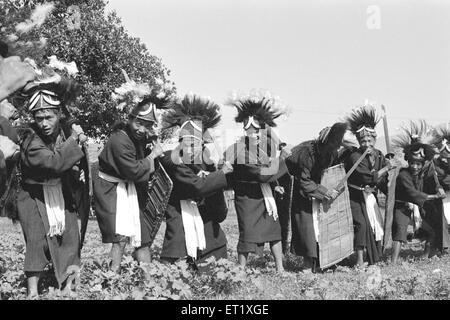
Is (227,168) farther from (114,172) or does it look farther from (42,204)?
(42,204)

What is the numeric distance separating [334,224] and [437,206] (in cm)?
241

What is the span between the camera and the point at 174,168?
23.5 feet

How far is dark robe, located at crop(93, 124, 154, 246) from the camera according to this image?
6590 mm

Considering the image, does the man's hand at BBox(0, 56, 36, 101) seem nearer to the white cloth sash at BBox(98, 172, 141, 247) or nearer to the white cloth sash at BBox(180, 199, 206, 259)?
the white cloth sash at BBox(98, 172, 141, 247)

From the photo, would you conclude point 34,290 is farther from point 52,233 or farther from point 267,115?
point 267,115

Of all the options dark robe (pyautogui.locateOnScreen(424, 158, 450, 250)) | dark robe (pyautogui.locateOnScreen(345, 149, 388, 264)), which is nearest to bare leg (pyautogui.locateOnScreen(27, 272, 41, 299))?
dark robe (pyautogui.locateOnScreen(345, 149, 388, 264))

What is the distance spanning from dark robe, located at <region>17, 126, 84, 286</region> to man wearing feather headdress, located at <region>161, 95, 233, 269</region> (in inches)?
55.6

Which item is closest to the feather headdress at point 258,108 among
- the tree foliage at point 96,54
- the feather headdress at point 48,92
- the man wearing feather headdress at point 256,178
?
the man wearing feather headdress at point 256,178

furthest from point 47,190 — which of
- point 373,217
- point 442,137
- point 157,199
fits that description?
point 442,137

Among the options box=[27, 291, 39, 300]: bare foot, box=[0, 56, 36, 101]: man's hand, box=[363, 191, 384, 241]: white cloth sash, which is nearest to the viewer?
box=[0, 56, 36, 101]: man's hand

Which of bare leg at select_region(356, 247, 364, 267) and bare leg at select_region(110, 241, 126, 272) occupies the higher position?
bare leg at select_region(110, 241, 126, 272)
